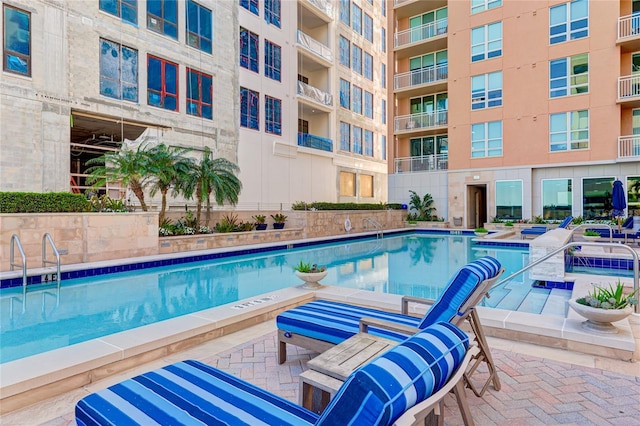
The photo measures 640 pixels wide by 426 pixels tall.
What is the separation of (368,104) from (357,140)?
3189mm

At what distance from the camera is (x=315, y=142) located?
67.5ft

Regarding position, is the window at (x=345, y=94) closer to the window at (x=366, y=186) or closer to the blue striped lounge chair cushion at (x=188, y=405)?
the window at (x=366, y=186)

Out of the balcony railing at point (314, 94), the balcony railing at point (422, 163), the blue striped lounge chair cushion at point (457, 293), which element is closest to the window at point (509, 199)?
the balcony railing at point (422, 163)

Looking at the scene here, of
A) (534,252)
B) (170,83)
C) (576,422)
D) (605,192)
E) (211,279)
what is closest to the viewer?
(576,422)

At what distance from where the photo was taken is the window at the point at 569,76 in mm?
16891

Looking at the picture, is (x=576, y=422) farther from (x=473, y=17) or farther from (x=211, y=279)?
(x=473, y=17)

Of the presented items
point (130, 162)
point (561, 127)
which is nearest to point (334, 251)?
point (130, 162)

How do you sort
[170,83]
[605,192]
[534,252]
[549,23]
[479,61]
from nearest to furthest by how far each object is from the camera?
[534,252]
[170,83]
[605,192]
[549,23]
[479,61]

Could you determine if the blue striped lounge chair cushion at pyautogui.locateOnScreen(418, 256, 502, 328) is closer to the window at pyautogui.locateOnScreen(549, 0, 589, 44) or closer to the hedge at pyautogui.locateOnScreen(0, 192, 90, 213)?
the hedge at pyautogui.locateOnScreen(0, 192, 90, 213)

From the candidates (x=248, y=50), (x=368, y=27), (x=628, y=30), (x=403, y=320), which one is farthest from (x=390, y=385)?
(x=368, y=27)

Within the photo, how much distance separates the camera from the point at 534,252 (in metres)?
6.82

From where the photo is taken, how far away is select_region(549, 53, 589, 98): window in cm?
1689

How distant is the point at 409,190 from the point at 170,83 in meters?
14.0

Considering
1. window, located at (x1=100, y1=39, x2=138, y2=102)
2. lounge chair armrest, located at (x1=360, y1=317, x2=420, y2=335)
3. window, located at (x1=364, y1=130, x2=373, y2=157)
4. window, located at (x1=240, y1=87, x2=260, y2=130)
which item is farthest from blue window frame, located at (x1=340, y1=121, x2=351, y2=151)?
lounge chair armrest, located at (x1=360, y1=317, x2=420, y2=335)
